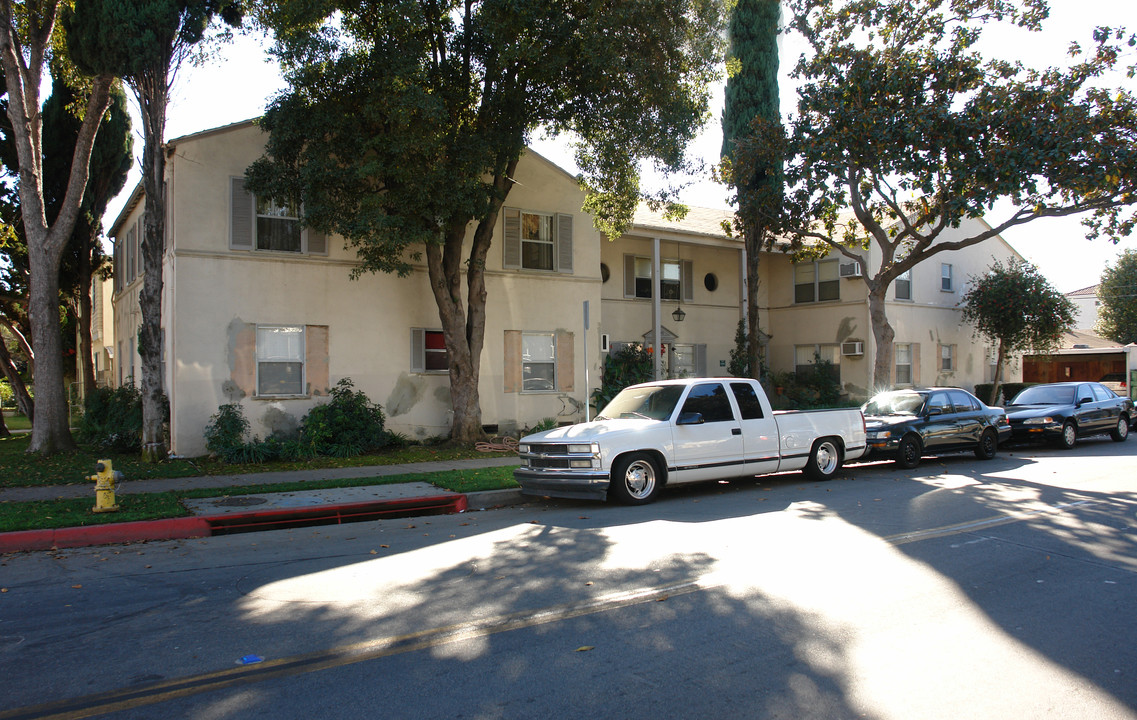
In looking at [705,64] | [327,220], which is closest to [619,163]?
[705,64]

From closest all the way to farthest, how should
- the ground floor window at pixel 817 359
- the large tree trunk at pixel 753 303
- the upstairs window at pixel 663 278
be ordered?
the large tree trunk at pixel 753 303
the upstairs window at pixel 663 278
the ground floor window at pixel 817 359

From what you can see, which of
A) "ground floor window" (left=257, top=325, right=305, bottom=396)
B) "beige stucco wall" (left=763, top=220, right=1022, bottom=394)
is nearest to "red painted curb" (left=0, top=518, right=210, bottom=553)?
"ground floor window" (left=257, top=325, right=305, bottom=396)

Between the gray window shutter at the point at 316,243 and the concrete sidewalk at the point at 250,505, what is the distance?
5.56m

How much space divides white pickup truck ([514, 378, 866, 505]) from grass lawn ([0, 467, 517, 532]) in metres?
1.38

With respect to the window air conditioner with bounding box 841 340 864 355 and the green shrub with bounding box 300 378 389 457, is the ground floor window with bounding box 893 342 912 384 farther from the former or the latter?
the green shrub with bounding box 300 378 389 457

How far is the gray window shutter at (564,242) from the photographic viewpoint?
19938 millimetres

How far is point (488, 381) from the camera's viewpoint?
1900cm

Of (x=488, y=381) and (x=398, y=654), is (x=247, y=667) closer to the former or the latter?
(x=398, y=654)

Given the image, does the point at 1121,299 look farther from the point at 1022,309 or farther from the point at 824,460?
the point at 824,460

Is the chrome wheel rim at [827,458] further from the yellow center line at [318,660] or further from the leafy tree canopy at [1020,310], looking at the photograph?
the leafy tree canopy at [1020,310]

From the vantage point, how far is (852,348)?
26.3 meters

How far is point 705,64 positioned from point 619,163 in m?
2.68

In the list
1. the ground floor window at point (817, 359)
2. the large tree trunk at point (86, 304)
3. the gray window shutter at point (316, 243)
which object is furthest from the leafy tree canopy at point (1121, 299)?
the large tree trunk at point (86, 304)

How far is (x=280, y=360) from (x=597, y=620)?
12821 millimetres
